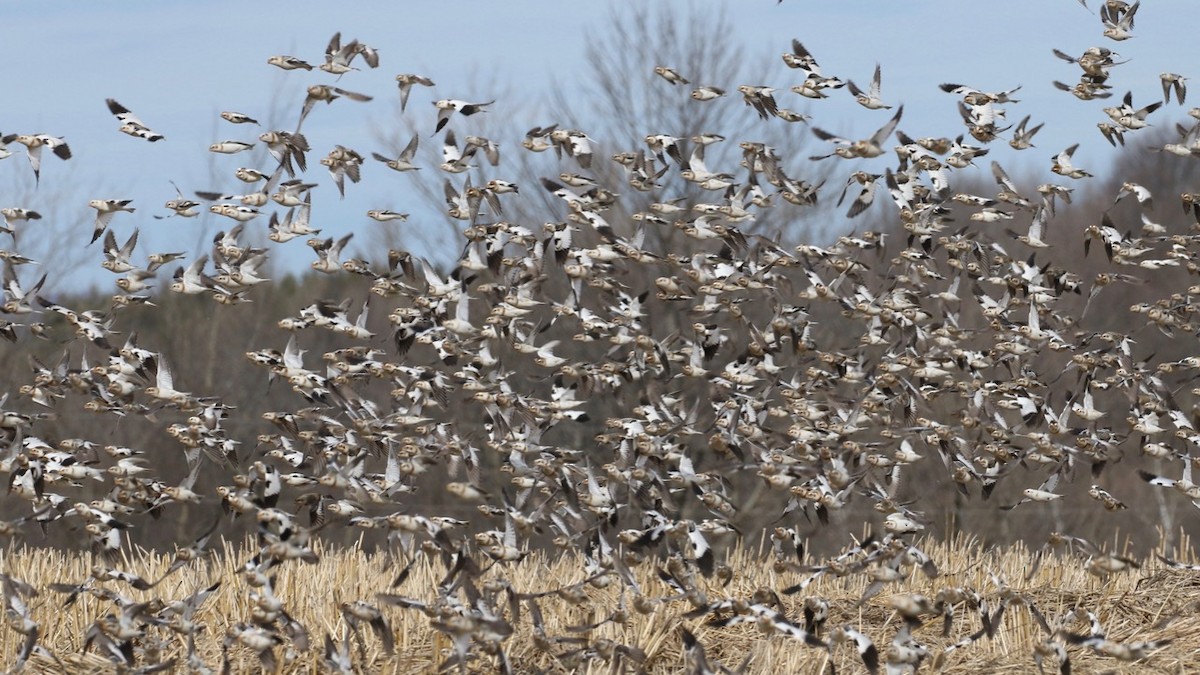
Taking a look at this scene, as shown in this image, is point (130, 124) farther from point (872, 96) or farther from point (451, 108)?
point (872, 96)

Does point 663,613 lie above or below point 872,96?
below

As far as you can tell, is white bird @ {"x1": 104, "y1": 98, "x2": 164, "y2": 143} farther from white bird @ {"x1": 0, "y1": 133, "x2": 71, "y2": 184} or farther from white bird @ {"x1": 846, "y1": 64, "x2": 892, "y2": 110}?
white bird @ {"x1": 846, "y1": 64, "x2": 892, "y2": 110}

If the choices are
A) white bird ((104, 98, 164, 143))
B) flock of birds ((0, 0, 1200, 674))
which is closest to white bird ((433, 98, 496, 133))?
flock of birds ((0, 0, 1200, 674))

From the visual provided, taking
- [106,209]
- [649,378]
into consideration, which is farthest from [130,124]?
[649,378]

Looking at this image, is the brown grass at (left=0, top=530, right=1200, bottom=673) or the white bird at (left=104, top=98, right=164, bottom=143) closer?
the brown grass at (left=0, top=530, right=1200, bottom=673)

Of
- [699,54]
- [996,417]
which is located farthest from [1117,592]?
[699,54]

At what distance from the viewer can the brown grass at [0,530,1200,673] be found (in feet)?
24.5

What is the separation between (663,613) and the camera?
793cm

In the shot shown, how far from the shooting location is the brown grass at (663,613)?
747 cm

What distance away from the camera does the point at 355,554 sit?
996 centimetres

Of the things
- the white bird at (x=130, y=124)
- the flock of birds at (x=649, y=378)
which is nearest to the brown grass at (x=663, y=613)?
the flock of birds at (x=649, y=378)

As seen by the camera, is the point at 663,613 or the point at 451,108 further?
the point at 451,108

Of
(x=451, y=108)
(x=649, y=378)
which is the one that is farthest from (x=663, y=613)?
(x=451, y=108)

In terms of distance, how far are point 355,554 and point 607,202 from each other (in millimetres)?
3070
